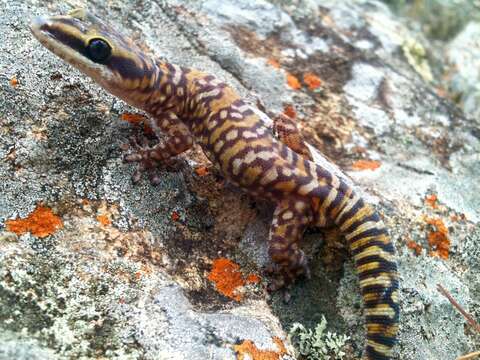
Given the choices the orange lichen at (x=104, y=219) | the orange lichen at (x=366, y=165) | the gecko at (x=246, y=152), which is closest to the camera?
the orange lichen at (x=104, y=219)

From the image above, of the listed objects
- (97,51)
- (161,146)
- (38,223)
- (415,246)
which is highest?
(97,51)

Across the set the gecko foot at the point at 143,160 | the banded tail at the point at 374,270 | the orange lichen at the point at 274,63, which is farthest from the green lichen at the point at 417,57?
the gecko foot at the point at 143,160

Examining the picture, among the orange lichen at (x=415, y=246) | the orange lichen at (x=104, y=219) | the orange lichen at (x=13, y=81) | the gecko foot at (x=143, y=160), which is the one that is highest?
the orange lichen at (x=415, y=246)

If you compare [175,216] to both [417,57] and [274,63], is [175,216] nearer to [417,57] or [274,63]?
[274,63]

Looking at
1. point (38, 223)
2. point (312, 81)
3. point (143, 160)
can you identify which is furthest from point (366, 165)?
point (38, 223)

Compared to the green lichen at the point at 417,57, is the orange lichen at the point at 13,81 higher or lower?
lower

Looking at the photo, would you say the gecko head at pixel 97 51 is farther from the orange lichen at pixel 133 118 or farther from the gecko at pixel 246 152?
the orange lichen at pixel 133 118

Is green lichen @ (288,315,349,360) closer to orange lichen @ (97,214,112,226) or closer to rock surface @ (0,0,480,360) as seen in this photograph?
rock surface @ (0,0,480,360)
